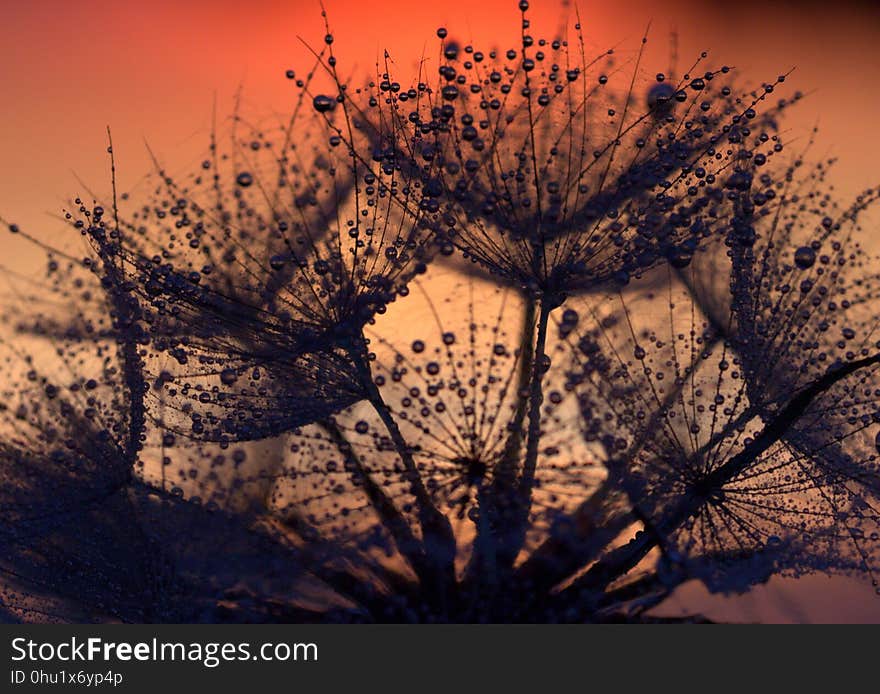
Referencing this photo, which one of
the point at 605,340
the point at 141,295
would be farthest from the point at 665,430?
the point at 141,295

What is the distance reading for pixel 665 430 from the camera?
3.20 meters

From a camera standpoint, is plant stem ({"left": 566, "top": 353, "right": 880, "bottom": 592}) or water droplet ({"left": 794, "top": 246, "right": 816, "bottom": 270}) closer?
plant stem ({"left": 566, "top": 353, "right": 880, "bottom": 592})

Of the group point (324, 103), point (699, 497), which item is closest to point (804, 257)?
point (699, 497)

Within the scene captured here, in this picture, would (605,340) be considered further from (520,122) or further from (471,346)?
(520,122)

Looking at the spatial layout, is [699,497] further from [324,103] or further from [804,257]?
[324,103]

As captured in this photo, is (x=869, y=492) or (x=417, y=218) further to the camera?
(x=869, y=492)

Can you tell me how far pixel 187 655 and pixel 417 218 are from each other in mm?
1502

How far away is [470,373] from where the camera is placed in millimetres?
3086

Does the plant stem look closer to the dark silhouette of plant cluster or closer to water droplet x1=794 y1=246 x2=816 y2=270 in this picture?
the dark silhouette of plant cluster

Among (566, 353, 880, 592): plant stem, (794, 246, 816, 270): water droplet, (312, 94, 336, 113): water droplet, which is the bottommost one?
(566, 353, 880, 592): plant stem

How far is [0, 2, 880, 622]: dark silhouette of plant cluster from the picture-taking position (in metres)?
3.08

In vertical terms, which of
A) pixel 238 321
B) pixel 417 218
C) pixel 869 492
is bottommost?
pixel 869 492

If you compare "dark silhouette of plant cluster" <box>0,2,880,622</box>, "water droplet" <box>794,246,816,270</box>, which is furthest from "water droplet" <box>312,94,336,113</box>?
"water droplet" <box>794,246,816,270</box>

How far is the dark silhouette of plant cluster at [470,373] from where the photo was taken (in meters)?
3.08
